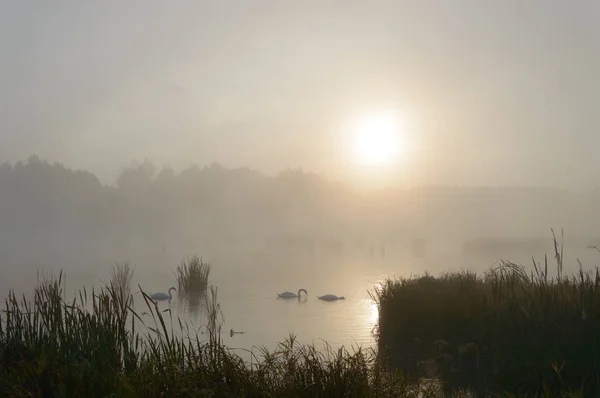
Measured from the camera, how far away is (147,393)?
18.6 ft

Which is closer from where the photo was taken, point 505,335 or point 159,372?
point 159,372

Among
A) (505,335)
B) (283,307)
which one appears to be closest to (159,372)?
(505,335)

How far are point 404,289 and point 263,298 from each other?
9.91m

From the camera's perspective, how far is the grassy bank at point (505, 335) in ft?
25.5

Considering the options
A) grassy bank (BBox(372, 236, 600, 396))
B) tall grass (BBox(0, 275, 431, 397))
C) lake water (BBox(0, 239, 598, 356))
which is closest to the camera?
tall grass (BBox(0, 275, 431, 397))

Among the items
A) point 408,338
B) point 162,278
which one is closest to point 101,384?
point 408,338

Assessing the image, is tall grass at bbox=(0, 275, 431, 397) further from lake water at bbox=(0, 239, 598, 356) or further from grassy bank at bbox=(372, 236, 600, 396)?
lake water at bbox=(0, 239, 598, 356)

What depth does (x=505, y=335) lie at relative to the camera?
29.1 ft

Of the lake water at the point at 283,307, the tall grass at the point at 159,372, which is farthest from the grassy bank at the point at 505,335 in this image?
the tall grass at the point at 159,372

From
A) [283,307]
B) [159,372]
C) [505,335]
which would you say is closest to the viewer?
[159,372]

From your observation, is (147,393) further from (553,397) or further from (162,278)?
(162,278)

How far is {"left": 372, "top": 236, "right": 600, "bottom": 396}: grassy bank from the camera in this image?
7781 millimetres

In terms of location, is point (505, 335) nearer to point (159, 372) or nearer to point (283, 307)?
point (159, 372)

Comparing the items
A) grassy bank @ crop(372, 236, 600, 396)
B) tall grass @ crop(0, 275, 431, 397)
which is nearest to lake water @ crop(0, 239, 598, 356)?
grassy bank @ crop(372, 236, 600, 396)
